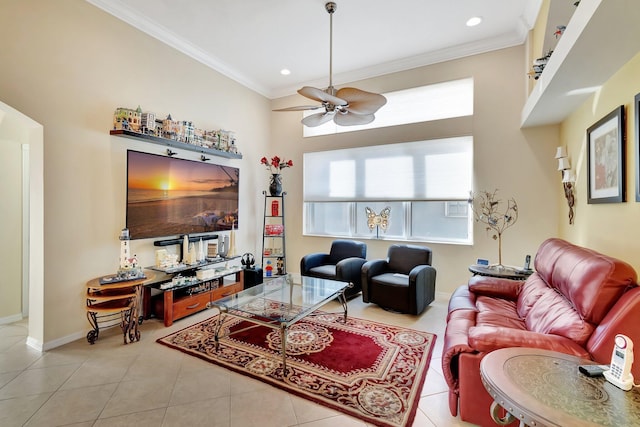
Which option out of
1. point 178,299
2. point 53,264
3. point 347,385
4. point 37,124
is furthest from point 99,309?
point 347,385

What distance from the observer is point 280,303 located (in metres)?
3.08

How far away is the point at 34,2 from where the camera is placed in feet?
8.68

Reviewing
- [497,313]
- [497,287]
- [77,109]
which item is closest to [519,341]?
[497,313]

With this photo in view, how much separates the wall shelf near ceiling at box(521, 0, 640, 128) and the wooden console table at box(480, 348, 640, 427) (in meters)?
1.83

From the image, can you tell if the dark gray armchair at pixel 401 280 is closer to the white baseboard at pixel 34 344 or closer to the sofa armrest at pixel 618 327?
the sofa armrest at pixel 618 327

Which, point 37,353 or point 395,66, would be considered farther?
point 395,66

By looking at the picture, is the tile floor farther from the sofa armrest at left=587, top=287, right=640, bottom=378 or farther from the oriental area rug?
the sofa armrest at left=587, top=287, right=640, bottom=378

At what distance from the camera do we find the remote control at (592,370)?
4.06ft

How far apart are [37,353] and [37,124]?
82.8 inches

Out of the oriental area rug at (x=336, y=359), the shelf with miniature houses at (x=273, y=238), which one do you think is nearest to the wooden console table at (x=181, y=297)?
the oriental area rug at (x=336, y=359)

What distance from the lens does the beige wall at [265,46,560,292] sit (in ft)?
12.2

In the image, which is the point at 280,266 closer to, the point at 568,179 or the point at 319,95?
the point at 319,95

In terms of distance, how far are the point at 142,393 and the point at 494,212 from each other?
4278mm

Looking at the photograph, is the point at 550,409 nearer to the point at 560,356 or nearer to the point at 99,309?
the point at 560,356
